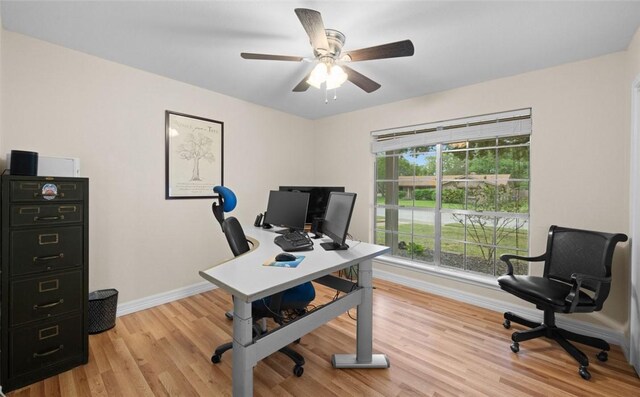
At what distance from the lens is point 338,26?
197cm

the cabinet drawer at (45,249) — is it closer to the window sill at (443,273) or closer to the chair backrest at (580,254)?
the window sill at (443,273)

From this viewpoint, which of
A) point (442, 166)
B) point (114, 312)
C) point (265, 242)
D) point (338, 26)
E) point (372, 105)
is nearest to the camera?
point (338, 26)

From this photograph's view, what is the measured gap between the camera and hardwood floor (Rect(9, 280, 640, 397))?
177 centimetres

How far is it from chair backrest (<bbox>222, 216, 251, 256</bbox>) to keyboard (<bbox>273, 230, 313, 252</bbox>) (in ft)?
0.95

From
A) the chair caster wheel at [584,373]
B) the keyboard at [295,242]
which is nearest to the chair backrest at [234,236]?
the keyboard at [295,242]

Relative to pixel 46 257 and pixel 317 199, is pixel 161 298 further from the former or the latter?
pixel 317 199

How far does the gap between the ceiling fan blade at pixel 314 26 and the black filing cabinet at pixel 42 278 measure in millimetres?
1965

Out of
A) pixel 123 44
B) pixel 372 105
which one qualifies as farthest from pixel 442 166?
pixel 123 44

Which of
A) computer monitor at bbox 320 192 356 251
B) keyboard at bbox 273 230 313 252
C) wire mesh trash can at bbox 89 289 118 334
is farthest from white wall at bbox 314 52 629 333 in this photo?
wire mesh trash can at bbox 89 289 118 334

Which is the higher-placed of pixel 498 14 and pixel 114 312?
pixel 498 14

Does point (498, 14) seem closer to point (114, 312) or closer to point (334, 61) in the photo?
point (334, 61)

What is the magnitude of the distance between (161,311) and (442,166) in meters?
3.66

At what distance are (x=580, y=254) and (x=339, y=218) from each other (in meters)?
2.13

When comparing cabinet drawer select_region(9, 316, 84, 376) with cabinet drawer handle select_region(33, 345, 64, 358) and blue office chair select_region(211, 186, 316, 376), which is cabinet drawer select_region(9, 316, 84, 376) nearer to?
cabinet drawer handle select_region(33, 345, 64, 358)
